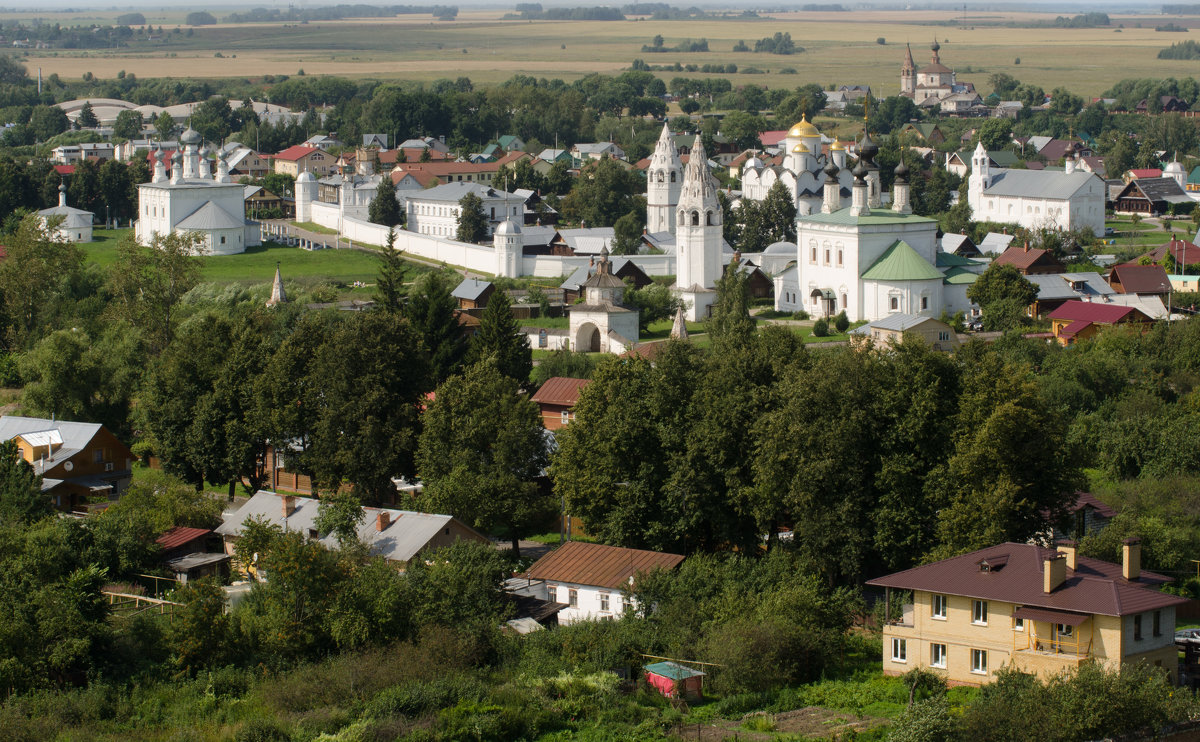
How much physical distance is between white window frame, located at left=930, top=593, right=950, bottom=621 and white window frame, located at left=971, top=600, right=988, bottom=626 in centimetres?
32

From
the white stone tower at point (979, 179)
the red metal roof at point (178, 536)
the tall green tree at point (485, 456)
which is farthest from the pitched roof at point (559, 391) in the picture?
the white stone tower at point (979, 179)

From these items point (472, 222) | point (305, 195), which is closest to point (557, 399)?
point (472, 222)

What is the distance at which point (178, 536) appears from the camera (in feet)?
86.4

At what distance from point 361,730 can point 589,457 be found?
27.3 ft

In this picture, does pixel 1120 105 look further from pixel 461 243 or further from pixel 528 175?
pixel 461 243

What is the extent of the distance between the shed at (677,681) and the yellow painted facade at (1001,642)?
7.38ft

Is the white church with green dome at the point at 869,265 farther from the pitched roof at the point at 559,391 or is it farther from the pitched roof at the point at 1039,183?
the pitched roof at the point at 1039,183

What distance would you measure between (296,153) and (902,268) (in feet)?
149

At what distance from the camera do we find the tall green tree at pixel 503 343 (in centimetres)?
3512

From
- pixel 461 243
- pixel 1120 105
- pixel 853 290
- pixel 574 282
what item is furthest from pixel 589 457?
pixel 1120 105

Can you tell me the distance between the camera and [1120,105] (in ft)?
373

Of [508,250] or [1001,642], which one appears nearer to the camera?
[1001,642]

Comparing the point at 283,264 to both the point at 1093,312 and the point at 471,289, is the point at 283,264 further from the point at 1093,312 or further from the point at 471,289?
the point at 1093,312

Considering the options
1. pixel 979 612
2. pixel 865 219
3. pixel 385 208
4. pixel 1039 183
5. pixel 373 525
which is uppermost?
pixel 865 219
